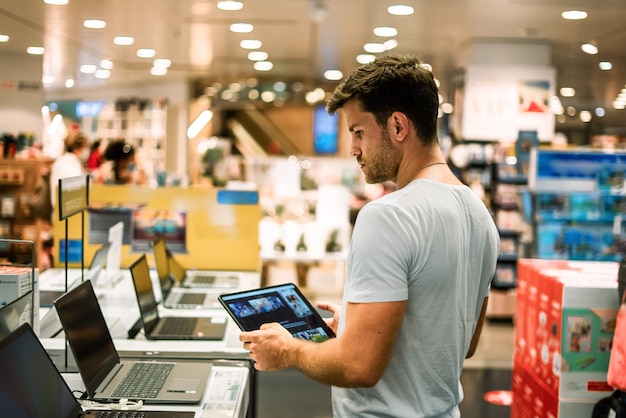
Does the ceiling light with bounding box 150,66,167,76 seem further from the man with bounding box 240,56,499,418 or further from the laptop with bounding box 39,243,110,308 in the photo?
the man with bounding box 240,56,499,418

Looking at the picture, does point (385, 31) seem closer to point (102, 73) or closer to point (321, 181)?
point (321, 181)

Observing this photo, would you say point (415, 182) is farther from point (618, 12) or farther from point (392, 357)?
point (618, 12)

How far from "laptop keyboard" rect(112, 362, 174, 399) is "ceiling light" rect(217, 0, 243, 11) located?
4.62 metres

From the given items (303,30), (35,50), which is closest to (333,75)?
(303,30)

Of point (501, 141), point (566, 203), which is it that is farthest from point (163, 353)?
point (501, 141)

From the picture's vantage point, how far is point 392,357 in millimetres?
1638

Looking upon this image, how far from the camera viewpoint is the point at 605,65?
1028cm

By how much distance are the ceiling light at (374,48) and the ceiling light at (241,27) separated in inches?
67.0

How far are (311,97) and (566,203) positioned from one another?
360 inches

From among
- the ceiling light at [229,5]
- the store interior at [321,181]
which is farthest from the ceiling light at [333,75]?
the ceiling light at [229,5]

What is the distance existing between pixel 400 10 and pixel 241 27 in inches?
79.6

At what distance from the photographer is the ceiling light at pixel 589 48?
850cm

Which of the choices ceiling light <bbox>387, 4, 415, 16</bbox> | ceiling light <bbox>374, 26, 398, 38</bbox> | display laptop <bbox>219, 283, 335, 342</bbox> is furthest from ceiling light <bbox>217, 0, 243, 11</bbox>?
display laptop <bbox>219, 283, 335, 342</bbox>

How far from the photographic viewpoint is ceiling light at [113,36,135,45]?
860 centimetres
